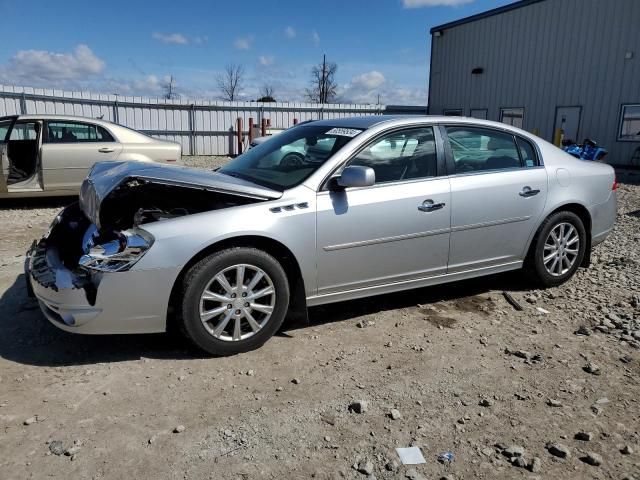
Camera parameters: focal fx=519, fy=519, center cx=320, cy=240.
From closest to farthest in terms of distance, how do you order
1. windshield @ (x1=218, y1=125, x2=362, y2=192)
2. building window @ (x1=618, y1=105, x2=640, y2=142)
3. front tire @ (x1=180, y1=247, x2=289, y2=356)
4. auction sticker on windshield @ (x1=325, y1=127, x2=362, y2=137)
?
front tire @ (x1=180, y1=247, x2=289, y2=356) → windshield @ (x1=218, y1=125, x2=362, y2=192) → auction sticker on windshield @ (x1=325, y1=127, x2=362, y2=137) → building window @ (x1=618, y1=105, x2=640, y2=142)

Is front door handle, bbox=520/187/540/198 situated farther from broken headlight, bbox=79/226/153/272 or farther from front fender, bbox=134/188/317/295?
broken headlight, bbox=79/226/153/272

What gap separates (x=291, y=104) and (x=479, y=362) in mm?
19920

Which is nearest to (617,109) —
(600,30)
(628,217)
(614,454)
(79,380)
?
(600,30)

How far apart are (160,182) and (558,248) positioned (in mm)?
3502

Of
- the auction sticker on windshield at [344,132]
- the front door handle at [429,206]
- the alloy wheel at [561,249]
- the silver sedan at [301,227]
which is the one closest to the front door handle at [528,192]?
the silver sedan at [301,227]

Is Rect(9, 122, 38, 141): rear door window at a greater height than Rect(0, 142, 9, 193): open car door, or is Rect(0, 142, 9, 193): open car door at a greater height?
Rect(9, 122, 38, 141): rear door window

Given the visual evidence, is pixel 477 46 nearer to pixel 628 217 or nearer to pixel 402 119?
pixel 628 217

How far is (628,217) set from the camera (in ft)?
26.8

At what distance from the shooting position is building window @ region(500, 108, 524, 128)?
19.2 meters

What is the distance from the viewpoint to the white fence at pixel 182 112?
17.0 meters

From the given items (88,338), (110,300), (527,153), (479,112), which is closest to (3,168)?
(88,338)

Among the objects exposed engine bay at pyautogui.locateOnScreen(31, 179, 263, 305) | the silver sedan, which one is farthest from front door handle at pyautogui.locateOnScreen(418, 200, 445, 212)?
→ exposed engine bay at pyautogui.locateOnScreen(31, 179, 263, 305)

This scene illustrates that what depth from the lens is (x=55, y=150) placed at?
7.89m

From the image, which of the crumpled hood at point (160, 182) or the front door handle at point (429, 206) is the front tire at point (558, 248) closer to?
the front door handle at point (429, 206)
